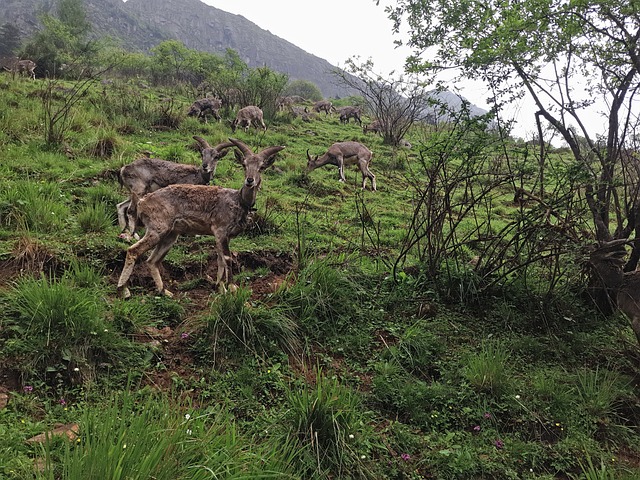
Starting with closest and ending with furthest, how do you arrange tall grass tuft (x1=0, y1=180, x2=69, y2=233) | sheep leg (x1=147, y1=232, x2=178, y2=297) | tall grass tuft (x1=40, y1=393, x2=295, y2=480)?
tall grass tuft (x1=40, y1=393, x2=295, y2=480) < sheep leg (x1=147, y1=232, x2=178, y2=297) < tall grass tuft (x1=0, y1=180, x2=69, y2=233)

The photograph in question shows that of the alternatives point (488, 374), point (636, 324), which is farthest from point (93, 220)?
point (636, 324)

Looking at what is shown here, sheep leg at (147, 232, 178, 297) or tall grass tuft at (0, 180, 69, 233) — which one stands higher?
sheep leg at (147, 232, 178, 297)

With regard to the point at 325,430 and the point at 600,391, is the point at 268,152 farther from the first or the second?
the point at 600,391

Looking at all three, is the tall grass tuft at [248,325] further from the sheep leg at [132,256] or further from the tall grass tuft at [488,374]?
the tall grass tuft at [488,374]

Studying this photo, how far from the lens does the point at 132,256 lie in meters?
5.20

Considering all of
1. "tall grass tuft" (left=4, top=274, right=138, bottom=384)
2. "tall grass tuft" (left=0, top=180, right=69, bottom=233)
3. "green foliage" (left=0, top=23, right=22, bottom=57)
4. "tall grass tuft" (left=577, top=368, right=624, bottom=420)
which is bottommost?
"green foliage" (left=0, top=23, right=22, bottom=57)

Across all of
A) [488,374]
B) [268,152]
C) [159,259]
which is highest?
[268,152]

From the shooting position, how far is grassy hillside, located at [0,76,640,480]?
2.76m

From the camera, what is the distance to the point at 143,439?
214 centimetres

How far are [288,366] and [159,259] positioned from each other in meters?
2.48

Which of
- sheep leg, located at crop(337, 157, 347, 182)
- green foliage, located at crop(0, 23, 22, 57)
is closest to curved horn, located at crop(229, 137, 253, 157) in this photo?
sheep leg, located at crop(337, 157, 347, 182)

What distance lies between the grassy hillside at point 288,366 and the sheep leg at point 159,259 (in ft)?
0.73

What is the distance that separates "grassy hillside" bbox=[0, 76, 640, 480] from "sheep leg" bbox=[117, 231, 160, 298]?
158 millimetres

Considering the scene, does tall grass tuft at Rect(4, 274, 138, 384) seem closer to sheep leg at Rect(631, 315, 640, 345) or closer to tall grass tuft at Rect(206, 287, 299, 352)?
tall grass tuft at Rect(206, 287, 299, 352)
